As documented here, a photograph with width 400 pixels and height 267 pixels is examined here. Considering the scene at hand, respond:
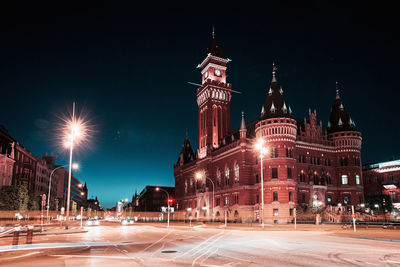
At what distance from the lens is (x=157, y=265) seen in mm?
12531

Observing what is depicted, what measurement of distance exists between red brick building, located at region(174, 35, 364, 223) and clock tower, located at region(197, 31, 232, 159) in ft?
3.19

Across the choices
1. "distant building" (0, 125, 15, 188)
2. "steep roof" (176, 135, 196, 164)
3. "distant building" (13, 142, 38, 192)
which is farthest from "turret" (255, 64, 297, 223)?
"distant building" (13, 142, 38, 192)

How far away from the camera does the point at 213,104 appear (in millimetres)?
92062

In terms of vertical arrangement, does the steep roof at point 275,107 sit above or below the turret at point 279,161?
above

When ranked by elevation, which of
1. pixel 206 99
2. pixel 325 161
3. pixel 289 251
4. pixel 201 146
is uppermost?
pixel 206 99

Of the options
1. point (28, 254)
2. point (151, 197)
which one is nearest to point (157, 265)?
point (28, 254)

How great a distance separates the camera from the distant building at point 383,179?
8506 centimetres

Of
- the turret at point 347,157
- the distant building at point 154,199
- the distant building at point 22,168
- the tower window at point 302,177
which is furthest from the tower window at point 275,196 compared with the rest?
the distant building at point 154,199

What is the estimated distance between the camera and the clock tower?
9056 centimetres

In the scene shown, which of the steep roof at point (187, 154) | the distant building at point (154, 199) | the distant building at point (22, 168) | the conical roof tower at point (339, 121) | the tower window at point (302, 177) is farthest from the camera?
the distant building at point (154, 199)

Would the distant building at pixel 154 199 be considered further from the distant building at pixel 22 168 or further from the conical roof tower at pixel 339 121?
the conical roof tower at pixel 339 121

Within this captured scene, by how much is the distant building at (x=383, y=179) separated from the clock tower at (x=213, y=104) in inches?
1631

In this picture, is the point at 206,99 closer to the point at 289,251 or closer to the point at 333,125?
the point at 333,125

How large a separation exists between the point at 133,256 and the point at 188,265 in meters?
3.59
